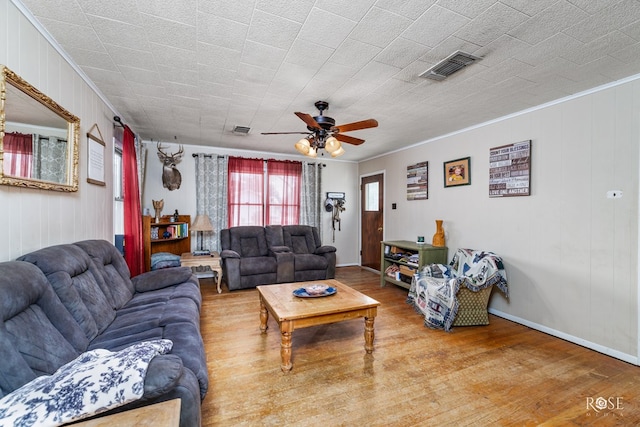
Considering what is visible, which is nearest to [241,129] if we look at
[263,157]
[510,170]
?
[263,157]

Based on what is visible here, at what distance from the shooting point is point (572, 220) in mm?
2766

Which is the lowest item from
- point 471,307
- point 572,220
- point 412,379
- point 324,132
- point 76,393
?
point 412,379

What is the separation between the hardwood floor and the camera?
5.74ft

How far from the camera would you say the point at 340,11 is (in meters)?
1.64

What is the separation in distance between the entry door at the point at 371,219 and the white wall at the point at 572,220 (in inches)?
79.7

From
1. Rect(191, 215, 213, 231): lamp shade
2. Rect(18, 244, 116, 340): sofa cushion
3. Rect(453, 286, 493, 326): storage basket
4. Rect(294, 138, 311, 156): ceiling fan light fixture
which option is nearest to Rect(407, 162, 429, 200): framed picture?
Rect(453, 286, 493, 326): storage basket

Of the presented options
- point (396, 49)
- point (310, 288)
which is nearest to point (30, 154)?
point (310, 288)

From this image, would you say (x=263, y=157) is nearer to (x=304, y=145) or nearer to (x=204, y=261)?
(x=204, y=261)

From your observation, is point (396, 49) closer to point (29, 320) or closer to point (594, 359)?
point (29, 320)

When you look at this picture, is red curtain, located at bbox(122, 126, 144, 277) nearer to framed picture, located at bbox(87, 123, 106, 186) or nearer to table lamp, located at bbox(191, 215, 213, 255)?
framed picture, located at bbox(87, 123, 106, 186)

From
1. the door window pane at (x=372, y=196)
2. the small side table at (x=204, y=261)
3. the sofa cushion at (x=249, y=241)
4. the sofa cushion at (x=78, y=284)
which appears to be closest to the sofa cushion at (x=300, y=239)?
the sofa cushion at (x=249, y=241)

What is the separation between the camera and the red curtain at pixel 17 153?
5.01 feet

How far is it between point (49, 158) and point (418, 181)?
14.5ft

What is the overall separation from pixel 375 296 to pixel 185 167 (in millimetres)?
3872
